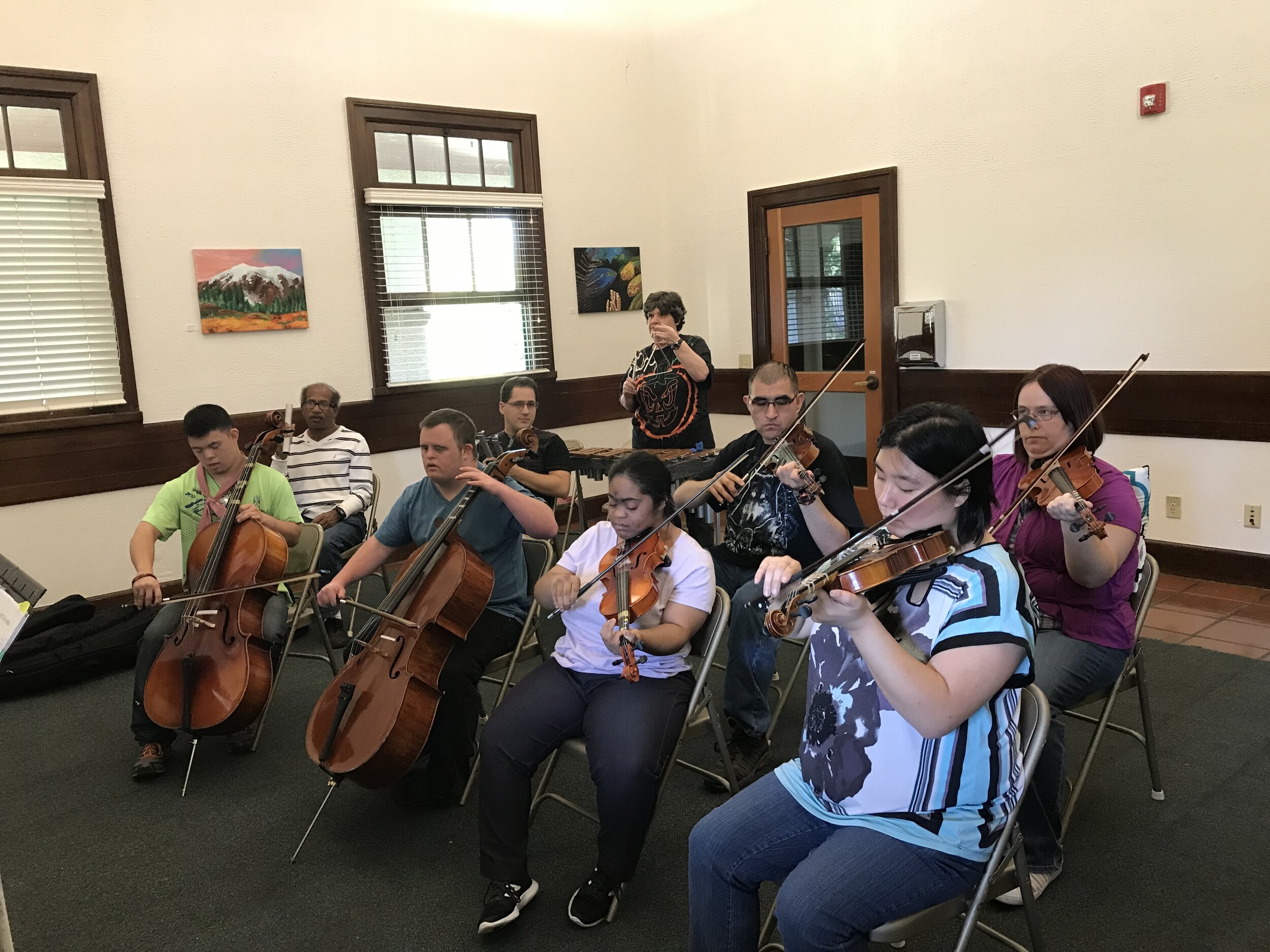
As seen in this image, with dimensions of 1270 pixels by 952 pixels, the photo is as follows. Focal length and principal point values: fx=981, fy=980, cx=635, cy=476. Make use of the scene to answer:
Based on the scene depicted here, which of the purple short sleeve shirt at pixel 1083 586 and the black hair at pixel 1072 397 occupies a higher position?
the black hair at pixel 1072 397

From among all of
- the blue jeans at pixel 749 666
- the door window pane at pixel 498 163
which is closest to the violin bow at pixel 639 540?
the blue jeans at pixel 749 666

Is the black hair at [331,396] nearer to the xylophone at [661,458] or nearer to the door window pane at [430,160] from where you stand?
the xylophone at [661,458]

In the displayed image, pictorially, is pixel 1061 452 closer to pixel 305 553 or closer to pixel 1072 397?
pixel 1072 397

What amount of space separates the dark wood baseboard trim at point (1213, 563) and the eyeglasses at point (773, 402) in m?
2.26

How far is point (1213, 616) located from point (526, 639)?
281cm

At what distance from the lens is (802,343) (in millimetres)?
5855

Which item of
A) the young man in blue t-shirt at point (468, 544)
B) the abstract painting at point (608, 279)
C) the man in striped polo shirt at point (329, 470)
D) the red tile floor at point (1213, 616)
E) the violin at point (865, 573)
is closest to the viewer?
the violin at point (865, 573)

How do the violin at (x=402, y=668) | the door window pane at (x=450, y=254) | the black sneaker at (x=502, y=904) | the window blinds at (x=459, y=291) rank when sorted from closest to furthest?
1. the black sneaker at (x=502, y=904)
2. the violin at (x=402, y=668)
3. the window blinds at (x=459, y=291)
4. the door window pane at (x=450, y=254)

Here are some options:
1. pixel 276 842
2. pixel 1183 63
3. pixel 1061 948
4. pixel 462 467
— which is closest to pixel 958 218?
pixel 1183 63

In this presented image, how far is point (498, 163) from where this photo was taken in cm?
575

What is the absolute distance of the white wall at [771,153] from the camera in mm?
4090

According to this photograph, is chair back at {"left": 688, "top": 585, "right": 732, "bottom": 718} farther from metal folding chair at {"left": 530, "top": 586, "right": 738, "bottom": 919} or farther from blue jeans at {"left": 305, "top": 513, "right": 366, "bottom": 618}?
blue jeans at {"left": 305, "top": 513, "right": 366, "bottom": 618}

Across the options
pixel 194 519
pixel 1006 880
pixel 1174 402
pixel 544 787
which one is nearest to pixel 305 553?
pixel 194 519

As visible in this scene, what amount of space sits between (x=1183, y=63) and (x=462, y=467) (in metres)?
3.43
